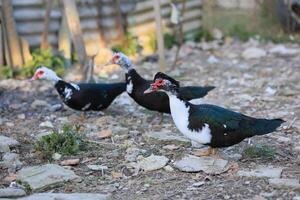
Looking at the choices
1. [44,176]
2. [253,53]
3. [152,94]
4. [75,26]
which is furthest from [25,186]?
[253,53]

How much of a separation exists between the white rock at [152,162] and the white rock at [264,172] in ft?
2.10

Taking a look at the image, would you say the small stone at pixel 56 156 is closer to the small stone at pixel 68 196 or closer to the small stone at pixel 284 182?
the small stone at pixel 68 196

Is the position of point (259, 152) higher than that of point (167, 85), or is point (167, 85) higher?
point (167, 85)

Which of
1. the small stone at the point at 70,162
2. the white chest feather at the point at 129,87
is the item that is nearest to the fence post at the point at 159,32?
the white chest feather at the point at 129,87

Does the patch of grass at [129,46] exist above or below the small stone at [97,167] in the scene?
above

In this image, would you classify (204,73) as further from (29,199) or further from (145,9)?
(29,199)

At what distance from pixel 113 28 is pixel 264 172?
18.8 feet

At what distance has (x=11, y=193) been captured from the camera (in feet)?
12.7

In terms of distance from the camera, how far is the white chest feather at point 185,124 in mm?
4414

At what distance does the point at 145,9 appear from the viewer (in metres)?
10.0

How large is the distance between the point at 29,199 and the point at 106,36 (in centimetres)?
582

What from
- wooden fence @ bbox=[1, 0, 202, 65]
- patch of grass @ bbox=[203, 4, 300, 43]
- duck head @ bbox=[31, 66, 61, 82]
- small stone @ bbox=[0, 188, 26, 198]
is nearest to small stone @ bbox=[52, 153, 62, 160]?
small stone @ bbox=[0, 188, 26, 198]

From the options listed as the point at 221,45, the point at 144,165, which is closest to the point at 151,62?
the point at 221,45

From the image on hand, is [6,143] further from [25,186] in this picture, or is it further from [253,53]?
[253,53]
